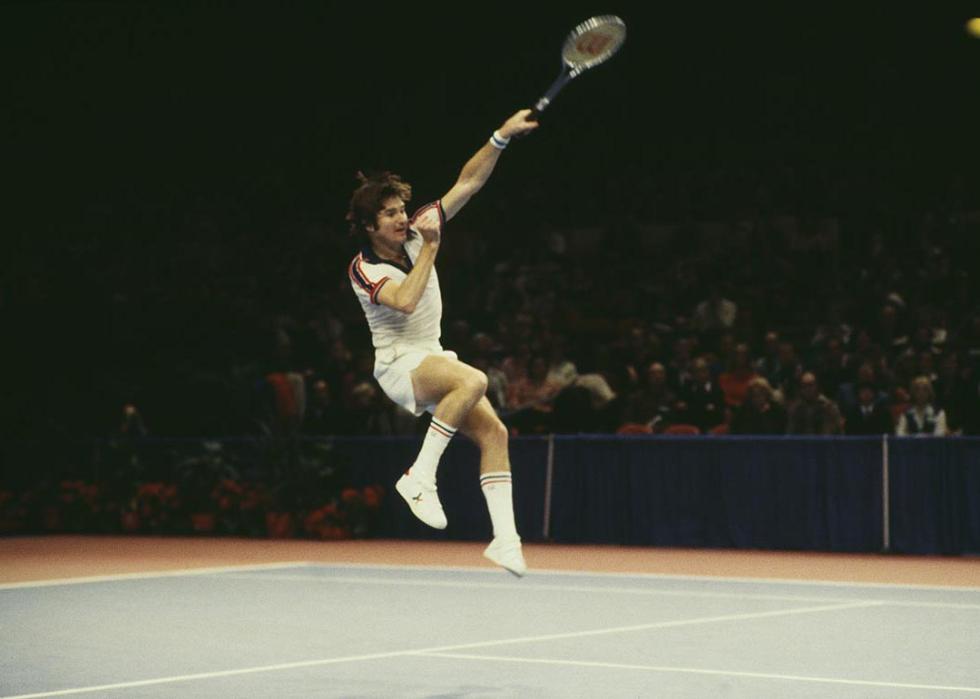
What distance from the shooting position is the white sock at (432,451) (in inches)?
340

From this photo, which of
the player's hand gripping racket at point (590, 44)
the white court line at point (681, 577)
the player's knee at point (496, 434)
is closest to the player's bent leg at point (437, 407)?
the player's knee at point (496, 434)

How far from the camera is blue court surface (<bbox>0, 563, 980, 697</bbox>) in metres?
8.91

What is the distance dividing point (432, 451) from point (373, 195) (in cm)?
136

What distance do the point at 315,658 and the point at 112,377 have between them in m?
16.8

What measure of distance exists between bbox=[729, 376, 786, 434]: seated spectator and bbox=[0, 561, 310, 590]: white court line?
16.4 ft

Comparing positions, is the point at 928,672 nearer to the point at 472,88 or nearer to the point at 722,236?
the point at 722,236

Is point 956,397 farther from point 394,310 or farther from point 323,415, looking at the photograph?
point 394,310

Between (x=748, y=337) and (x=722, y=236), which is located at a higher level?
(x=722, y=236)

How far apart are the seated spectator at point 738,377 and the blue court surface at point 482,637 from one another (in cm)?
382

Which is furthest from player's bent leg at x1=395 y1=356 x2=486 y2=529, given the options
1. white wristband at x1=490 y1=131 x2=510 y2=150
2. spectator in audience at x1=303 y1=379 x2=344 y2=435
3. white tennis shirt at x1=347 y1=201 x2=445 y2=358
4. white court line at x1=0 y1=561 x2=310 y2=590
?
spectator in audience at x1=303 y1=379 x2=344 y2=435

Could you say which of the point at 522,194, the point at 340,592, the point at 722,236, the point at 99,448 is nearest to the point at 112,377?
the point at 99,448

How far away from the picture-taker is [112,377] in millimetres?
26141

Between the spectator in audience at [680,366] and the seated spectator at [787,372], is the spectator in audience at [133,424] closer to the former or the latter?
the spectator in audience at [680,366]

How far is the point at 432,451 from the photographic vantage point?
8.75 m
